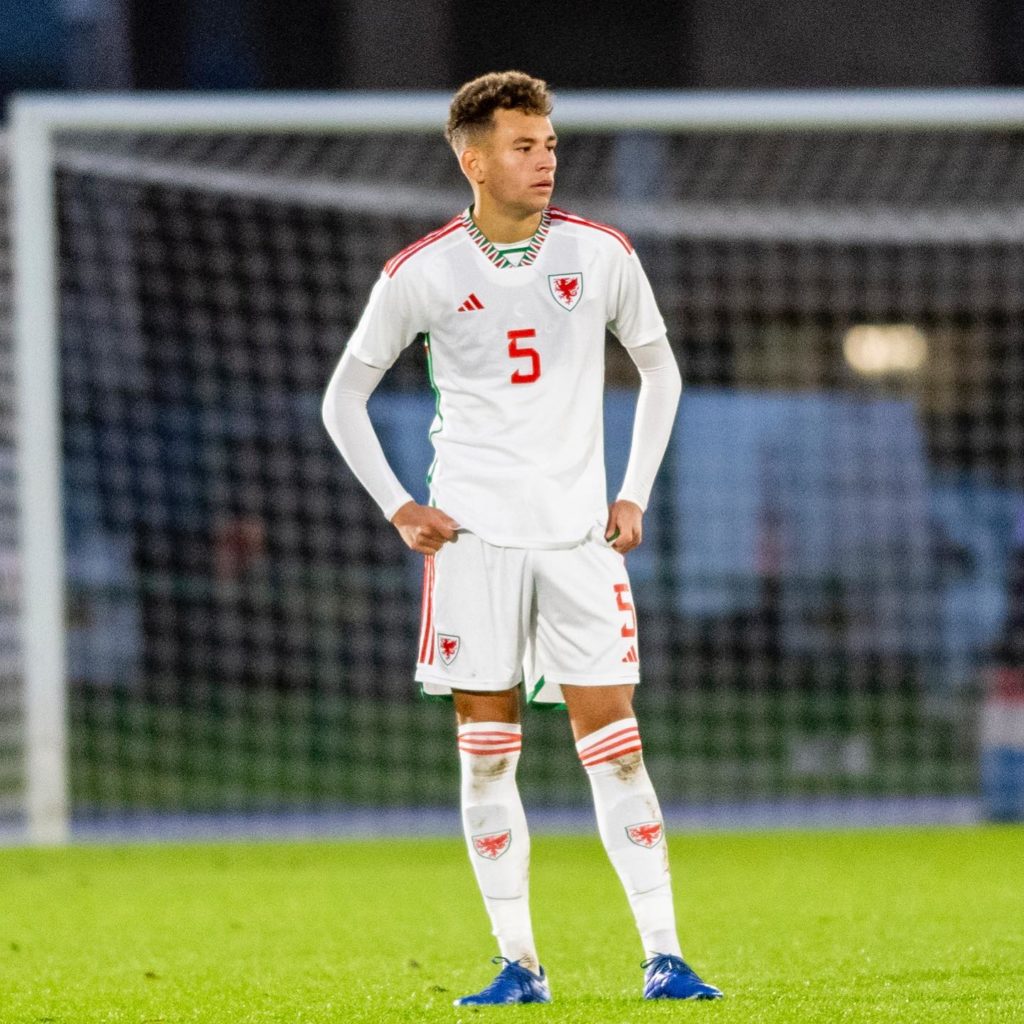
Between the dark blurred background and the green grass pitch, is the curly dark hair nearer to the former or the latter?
the green grass pitch

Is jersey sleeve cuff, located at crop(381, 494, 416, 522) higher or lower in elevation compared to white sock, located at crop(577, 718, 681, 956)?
higher

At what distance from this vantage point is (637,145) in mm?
11422

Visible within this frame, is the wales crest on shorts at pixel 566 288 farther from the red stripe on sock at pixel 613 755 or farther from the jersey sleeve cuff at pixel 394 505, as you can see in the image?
the red stripe on sock at pixel 613 755

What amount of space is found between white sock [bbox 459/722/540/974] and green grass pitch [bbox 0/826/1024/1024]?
0.56 feet

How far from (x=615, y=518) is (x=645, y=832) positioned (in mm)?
581

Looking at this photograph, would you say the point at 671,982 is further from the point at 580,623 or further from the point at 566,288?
the point at 566,288

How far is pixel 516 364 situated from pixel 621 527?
0.36m

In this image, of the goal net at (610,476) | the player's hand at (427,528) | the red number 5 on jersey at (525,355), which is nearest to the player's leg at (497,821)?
the player's hand at (427,528)

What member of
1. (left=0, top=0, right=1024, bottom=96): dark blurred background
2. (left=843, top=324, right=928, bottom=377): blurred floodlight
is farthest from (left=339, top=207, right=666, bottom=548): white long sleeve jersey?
(left=843, top=324, right=928, bottom=377): blurred floodlight

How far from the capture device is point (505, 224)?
3.85 m

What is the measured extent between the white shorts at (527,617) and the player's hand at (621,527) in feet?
0.12

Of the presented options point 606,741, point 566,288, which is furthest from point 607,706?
point 566,288

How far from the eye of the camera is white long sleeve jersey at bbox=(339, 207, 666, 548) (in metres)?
3.80

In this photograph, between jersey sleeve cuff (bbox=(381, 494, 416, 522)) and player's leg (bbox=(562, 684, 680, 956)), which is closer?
player's leg (bbox=(562, 684, 680, 956))
